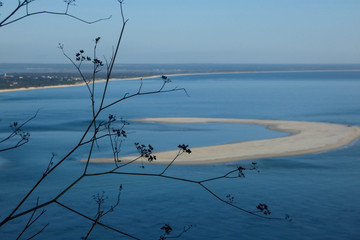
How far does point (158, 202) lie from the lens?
1398 centimetres

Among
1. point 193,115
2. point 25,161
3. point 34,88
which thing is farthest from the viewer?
point 34,88

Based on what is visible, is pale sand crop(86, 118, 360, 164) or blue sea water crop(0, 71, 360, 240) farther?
pale sand crop(86, 118, 360, 164)

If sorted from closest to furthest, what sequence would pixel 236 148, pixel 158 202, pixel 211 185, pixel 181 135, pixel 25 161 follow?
pixel 158 202, pixel 211 185, pixel 25 161, pixel 236 148, pixel 181 135

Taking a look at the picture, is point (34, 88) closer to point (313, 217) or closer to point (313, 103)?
point (313, 103)

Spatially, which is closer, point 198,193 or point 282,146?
point 198,193

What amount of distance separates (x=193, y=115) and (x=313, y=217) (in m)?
22.6

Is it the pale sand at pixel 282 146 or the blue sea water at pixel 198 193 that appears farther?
the pale sand at pixel 282 146

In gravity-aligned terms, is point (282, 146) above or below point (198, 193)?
above

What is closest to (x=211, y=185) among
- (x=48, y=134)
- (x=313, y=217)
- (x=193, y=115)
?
(x=313, y=217)

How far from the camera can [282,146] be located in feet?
71.9

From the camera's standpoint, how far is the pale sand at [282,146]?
19.5m

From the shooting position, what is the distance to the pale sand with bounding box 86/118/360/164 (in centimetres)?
1947

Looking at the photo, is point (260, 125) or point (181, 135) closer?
point (181, 135)

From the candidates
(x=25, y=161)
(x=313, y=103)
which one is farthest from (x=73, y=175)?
(x=313, y=103)
